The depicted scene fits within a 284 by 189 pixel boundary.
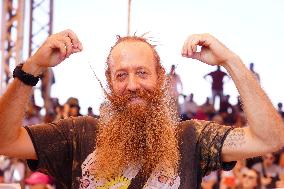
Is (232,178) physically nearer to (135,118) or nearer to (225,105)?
(225,105)

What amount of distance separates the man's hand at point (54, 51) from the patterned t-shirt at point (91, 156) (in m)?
0.23

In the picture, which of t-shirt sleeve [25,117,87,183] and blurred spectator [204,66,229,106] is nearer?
t-shirt sleeve [25,117,87,183]

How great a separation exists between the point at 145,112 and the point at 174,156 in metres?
0.19

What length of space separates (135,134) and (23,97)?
17.0 inches

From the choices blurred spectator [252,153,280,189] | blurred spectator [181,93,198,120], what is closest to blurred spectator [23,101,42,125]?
blurred spectator [181,93,198,120]

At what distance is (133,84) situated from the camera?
195 centimetres

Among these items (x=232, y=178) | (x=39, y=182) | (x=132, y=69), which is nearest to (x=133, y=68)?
(x=132, y=69)

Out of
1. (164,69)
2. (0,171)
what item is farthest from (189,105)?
(164,69)

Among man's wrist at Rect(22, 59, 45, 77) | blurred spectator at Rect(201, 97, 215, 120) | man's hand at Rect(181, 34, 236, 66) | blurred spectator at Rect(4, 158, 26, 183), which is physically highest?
man's hand at Rect(181, 34, 236, 66)

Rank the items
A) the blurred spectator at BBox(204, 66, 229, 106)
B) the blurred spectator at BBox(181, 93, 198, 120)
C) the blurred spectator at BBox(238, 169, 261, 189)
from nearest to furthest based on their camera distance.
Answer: the blurred spectator at BBox(238, 169, 261, 189) → the blurred spectator at BBox(204, 66, 229, 106) → the blurred spectator at BBox(181, 93, 198, 120)

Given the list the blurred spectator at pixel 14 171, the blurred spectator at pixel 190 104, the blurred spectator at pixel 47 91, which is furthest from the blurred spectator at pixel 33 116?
the blurred spectator at pixel 190 104

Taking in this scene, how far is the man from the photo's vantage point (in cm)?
190

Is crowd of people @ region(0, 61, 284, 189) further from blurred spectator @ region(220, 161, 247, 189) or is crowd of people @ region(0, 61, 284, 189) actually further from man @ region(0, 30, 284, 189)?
man @ region(0, 30, 284, 189)

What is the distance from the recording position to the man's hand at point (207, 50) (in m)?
1.93
